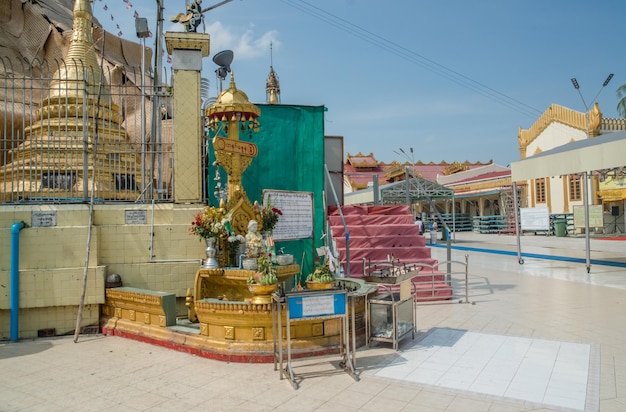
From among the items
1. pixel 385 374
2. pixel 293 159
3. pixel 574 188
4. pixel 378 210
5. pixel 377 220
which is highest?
pixel 574 188

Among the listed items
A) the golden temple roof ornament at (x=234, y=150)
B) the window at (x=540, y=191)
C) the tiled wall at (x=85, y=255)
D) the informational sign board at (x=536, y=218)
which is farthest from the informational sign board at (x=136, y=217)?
the window at (x=540, y=191)

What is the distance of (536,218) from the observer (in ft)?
87.1

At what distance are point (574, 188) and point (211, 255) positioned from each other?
31381mm

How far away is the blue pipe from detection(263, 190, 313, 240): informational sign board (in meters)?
4.43

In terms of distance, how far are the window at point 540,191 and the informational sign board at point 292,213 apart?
29.1 metres

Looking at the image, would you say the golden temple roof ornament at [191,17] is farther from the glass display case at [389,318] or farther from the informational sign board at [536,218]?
the informational sign board at [536,218]

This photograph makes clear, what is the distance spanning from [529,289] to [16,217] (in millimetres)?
11248

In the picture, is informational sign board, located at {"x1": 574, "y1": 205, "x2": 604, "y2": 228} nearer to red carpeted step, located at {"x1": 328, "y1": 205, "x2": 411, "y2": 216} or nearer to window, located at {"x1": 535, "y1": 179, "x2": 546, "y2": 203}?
window, located at {"x1": 535, "y1": 179, "x2": 546, "y2": 203}

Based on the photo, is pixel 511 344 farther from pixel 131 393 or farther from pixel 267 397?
pixel 131 393

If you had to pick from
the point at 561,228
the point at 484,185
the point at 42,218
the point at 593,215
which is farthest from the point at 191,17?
the point at 484,185

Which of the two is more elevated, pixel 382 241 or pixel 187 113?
pixel 187 113

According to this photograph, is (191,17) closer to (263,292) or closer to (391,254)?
(263,292)

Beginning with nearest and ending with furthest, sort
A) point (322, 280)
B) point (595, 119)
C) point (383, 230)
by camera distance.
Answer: point (322, 280) → point (383, 230) → point (595, 119)

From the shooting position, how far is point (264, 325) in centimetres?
604
